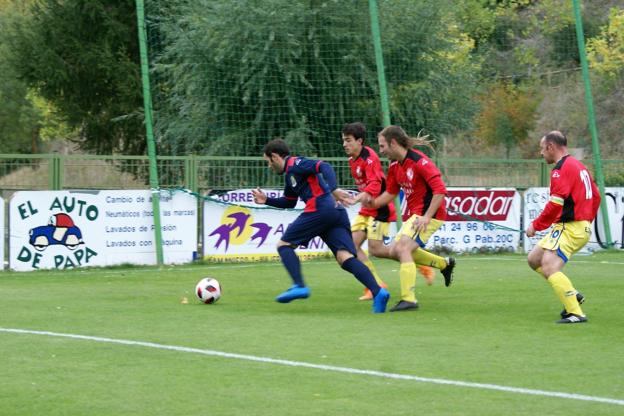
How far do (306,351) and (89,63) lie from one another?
29970 millimetres

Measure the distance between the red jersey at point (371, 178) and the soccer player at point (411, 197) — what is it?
0.58m

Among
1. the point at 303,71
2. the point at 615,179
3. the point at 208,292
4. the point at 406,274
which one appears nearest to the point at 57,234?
the point at 208,292

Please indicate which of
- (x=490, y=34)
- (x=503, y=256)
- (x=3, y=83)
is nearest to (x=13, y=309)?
(x=503, y=256)

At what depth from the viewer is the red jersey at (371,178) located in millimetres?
12852

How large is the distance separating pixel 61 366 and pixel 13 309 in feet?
12.9

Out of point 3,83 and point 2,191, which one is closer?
point 2,191

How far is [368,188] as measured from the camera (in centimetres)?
1283

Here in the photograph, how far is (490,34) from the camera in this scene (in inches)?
1030

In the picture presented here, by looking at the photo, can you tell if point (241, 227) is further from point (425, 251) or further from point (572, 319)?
point (572, 319)

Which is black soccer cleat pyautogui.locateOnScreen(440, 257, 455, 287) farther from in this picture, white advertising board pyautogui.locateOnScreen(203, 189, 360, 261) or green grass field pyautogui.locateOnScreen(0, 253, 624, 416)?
white advertising board pyautogui.locateOnScreen(203, 189, 360, 261)

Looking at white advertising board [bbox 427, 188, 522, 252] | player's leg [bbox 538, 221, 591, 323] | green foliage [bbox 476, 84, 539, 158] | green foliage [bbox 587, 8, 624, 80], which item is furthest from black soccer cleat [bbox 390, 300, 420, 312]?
green foliage [bbox 476, 84, 539, 158]

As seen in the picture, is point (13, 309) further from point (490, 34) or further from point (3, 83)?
point (3, 83)

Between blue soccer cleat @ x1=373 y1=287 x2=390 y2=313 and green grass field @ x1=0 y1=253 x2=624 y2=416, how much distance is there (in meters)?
0.21

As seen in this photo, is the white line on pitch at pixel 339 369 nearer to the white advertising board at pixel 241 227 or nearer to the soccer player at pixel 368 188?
the soccer player at pixel 368 188
